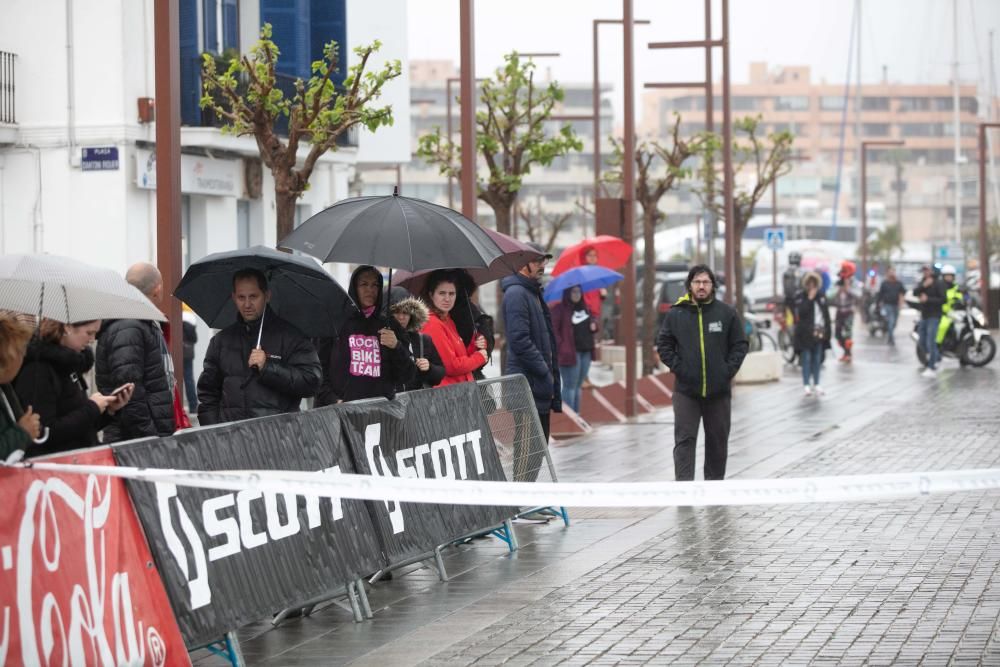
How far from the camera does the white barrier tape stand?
6.93m

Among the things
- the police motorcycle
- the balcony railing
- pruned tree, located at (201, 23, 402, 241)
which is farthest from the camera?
the police motorcycle

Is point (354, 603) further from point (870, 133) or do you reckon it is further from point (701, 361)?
point (870, 133)

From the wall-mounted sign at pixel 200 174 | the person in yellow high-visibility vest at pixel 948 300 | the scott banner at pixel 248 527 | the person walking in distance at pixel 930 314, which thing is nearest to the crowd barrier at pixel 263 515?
the scott banner at pixel 248 527

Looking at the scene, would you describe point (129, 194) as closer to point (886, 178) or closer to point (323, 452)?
point (323, 452)

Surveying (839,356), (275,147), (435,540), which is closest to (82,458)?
(435,540)

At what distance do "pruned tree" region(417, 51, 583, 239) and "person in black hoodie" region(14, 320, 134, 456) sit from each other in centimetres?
1670

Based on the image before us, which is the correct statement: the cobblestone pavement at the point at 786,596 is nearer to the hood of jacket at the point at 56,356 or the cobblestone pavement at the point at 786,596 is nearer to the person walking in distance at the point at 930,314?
the hood of jacket at the point at 56,356

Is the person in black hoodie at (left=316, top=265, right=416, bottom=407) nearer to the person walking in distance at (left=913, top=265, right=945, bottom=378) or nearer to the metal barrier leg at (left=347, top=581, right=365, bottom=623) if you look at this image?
the metal barrier leg at (left=347, top=581, right=365, bottom=623)

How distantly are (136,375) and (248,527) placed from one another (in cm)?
141

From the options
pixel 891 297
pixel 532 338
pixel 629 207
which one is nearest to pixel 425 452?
pixel 532 338

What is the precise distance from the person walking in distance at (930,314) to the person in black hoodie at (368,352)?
815 inches

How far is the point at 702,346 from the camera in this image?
1337 centimetres

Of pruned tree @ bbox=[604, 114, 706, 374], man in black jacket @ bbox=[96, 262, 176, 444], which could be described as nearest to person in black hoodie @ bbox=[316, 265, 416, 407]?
man in black jacket @ bbox=[96, 262, 176, 444]

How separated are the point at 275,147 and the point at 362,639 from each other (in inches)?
310
